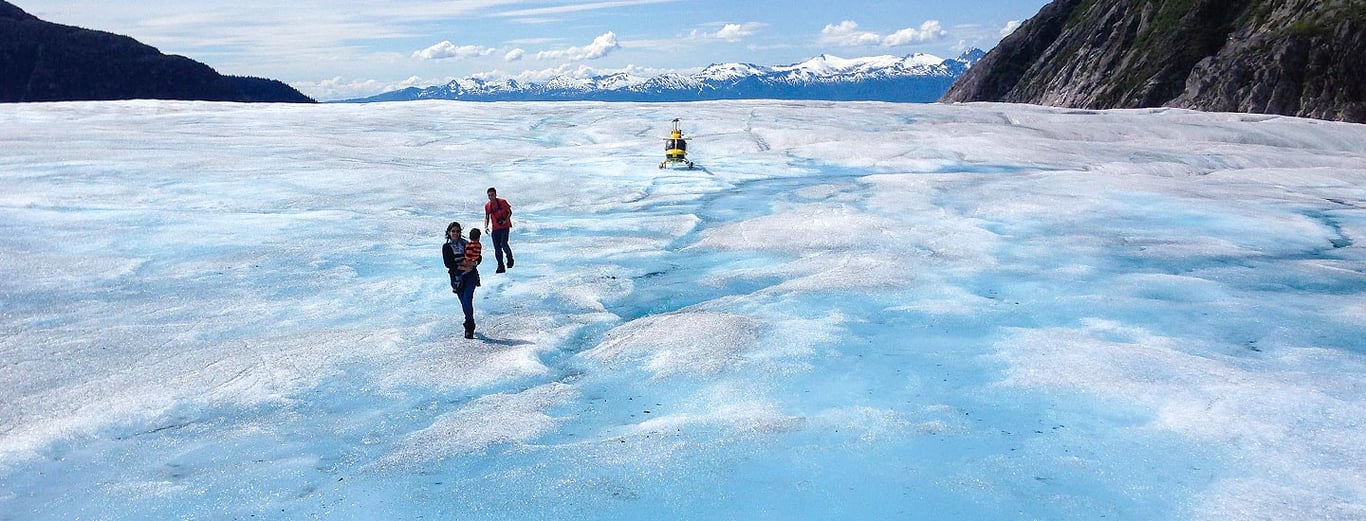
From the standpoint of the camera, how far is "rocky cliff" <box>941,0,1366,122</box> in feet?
311

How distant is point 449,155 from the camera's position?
95.1 feet

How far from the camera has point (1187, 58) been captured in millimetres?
117312

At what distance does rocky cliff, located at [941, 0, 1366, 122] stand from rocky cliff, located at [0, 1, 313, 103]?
152816 mm

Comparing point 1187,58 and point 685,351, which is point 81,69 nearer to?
point 1187,58

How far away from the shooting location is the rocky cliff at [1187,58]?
94875 mm

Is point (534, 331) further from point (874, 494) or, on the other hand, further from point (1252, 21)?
point (1252, 21)

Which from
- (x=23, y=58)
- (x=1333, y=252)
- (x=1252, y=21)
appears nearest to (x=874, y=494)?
(x=1333, y=252)

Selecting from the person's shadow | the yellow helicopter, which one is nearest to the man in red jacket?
the person's shadow

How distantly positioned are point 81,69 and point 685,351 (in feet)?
700

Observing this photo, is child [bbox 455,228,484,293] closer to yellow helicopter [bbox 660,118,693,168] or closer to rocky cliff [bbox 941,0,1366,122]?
yellow helicopter [bbox 660,118,693,168]

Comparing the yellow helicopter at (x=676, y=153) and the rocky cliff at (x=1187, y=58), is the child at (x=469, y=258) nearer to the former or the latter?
the yellow helicopter at (x=676, y=153)

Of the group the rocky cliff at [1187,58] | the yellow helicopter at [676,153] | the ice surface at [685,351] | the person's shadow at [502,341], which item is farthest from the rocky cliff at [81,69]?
the person's shadow at [502,341]

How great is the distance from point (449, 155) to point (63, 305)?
17660mm

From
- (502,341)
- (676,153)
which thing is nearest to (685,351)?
(502,341)
